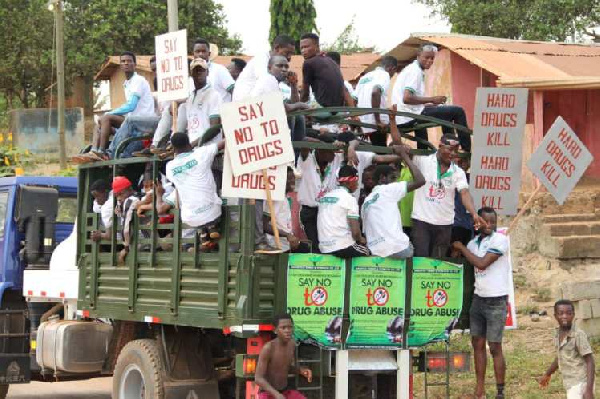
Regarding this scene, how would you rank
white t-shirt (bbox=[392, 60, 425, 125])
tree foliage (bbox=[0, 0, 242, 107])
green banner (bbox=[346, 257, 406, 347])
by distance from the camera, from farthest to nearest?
tree foliage (bbox=[0, 0, 242, 107]) → white t-shirt (bbox=[392, 60, 425, 125]) → green banner (bbox=[346, 257, 406, 347])

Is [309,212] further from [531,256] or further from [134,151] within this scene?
[531,256]

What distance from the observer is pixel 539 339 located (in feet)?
44.1

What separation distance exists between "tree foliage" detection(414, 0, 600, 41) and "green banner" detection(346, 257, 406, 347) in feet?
73.8

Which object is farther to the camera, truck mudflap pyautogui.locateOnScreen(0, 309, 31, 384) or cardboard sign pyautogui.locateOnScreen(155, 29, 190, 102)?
truck mudflap pyautogui.locateOnScreen(0, 309, 31, 384)

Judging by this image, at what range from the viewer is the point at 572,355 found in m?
8.63

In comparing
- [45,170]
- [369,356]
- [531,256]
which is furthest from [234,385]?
[45,170]

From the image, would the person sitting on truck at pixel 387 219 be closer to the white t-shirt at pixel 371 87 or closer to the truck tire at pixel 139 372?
the white t-shirt at pixel 371 87

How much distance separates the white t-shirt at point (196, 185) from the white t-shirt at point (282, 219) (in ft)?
1.25

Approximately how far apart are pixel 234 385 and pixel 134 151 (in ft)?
7.74

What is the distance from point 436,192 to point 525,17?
2296 centimetres

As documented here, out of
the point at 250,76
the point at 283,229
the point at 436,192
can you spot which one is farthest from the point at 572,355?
the point at 250,76

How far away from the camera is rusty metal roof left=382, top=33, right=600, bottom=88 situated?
1775 cm

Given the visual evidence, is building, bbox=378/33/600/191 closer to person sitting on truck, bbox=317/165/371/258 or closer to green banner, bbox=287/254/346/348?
person sitting on truck, bbox=317/165/371/258

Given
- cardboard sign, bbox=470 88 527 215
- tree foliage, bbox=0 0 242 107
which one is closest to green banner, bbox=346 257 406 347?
cardboard sign, bbox=470 88 527 215
